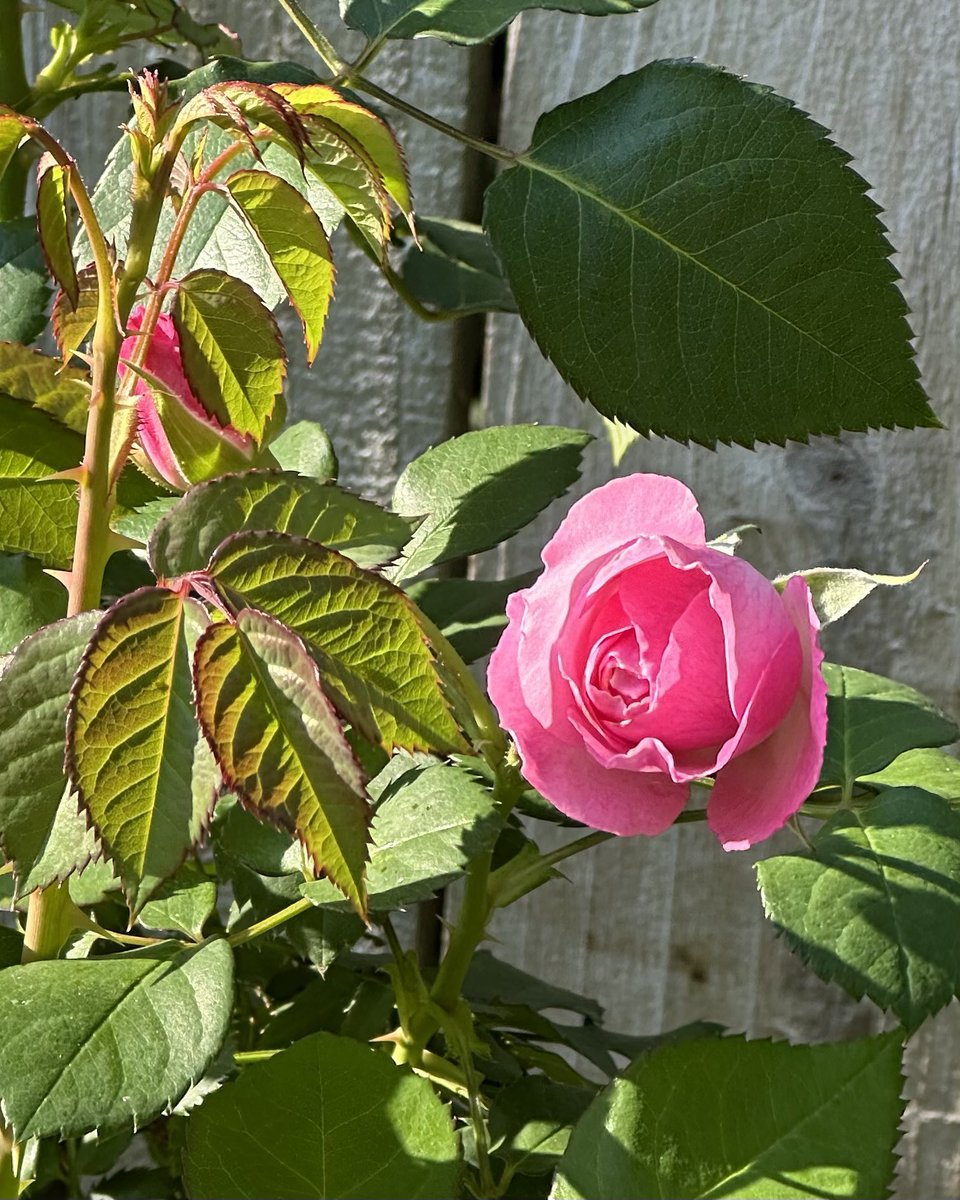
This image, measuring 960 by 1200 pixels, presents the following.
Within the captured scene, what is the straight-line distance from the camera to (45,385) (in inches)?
14.9

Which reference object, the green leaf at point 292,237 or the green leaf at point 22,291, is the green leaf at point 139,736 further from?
the green leaf at point 22,291

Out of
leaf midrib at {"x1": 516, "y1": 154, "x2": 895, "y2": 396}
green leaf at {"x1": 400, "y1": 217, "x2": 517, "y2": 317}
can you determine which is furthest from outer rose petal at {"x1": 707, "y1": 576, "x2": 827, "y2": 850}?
green leaf at {"x1": 400, "y1": 217, "x2": 517, "y2": 317}

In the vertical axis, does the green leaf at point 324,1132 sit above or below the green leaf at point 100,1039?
below

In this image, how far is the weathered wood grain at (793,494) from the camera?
773 mm

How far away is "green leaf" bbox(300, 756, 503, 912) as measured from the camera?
42 centimetres

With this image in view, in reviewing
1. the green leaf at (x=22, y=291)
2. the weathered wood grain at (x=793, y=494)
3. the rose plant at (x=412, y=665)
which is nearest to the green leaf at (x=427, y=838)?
the rose plant at (x=412, y=665)

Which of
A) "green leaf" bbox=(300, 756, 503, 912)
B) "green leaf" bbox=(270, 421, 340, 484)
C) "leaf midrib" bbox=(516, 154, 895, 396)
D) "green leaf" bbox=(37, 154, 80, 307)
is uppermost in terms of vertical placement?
"leaf midrib" bbox=(516, 154, 895, 396)

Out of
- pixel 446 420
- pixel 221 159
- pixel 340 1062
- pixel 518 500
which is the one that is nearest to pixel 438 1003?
pixel 340 1062

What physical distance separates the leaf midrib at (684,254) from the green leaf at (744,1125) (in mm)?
216

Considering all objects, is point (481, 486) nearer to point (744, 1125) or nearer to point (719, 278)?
point (719, 278)

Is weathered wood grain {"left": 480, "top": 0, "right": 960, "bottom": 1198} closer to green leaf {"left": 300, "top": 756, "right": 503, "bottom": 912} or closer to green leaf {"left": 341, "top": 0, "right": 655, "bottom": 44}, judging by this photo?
green leaf {"left": 341, "top": 0, "right": 655, "bottom": 44}

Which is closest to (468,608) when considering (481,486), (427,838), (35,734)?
(481,486)

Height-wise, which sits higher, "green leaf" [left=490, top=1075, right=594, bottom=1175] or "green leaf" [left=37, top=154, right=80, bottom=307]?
"green leaf" [left=37, top=154, right=80, bottom=307]

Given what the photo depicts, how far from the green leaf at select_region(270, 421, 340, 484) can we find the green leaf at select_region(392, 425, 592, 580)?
3 centimetres
